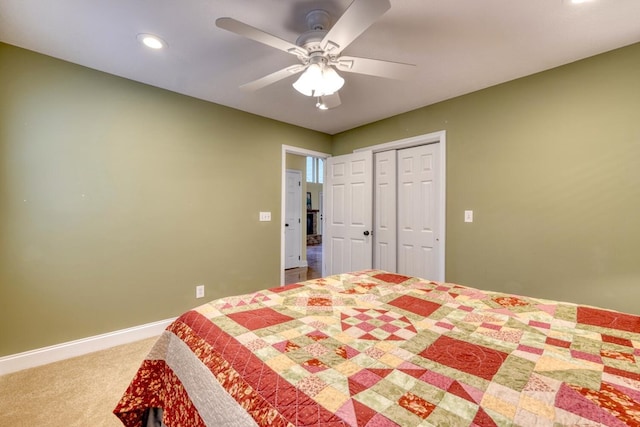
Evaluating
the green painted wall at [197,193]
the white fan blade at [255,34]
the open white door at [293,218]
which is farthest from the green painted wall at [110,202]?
the open white door at [293,218]

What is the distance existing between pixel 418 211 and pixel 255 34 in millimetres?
2576

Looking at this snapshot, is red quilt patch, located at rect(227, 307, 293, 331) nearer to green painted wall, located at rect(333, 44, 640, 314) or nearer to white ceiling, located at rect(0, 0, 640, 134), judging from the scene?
white ceiling, located at rect(0, 0, 640, 134)

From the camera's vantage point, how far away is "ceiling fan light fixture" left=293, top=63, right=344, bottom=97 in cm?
168

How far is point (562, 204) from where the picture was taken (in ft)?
7.37

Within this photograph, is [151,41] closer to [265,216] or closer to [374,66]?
[374,66]

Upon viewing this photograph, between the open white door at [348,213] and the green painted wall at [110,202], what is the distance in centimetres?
119

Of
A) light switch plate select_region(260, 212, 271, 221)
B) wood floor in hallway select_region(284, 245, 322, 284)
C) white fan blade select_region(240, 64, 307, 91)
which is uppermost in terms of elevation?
white fan blade select_region(240, 64, 307, 91)

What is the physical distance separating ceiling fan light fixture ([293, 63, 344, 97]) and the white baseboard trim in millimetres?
2532

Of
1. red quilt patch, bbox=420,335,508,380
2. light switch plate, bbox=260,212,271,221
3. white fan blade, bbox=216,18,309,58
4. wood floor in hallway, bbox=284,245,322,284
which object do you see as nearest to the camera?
red quilt patch, bbox=420,335,508,380

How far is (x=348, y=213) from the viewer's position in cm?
385

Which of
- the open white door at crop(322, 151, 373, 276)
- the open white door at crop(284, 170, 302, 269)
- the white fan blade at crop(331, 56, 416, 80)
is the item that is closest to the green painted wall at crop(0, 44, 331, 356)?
the open white door at crop(322, 151, 373, 276)

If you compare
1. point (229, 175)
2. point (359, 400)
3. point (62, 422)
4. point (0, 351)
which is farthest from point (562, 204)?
point (0, 351)

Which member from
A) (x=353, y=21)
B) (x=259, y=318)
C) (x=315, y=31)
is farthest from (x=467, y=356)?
(x=315, y=31)

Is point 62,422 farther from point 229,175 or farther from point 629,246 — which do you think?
point 629,246
